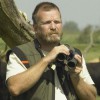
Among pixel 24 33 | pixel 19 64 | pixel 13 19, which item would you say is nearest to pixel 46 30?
pixel 19 64

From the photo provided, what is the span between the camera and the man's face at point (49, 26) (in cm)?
359

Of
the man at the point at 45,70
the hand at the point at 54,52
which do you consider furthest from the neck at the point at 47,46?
the hand at the point at 54,52

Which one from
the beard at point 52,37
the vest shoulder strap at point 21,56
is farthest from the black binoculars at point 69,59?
the vest shoulder strap at point 21,56

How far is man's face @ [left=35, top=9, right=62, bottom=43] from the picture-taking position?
11.8 ft

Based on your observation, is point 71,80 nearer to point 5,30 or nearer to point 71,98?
point 71,98

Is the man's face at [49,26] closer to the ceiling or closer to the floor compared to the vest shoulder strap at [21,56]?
closer to the ceiling

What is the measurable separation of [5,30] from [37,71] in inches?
77.8

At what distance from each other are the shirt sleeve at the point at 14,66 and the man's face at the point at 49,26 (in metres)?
0.27

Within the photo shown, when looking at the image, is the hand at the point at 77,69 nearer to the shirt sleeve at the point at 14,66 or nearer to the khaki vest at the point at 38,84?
the khaki vest at the point at 38,84

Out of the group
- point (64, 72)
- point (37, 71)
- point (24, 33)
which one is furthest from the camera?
point (24, 33)

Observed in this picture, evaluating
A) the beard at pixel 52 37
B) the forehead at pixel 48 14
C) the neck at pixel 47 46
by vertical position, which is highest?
the forehead at pixel 48 14

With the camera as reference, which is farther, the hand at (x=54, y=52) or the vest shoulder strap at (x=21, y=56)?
the vest shoulder strap at (x=21, y=56)

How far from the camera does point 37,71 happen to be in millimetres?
3459

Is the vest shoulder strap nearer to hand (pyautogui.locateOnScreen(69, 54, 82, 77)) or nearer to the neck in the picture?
the neck
